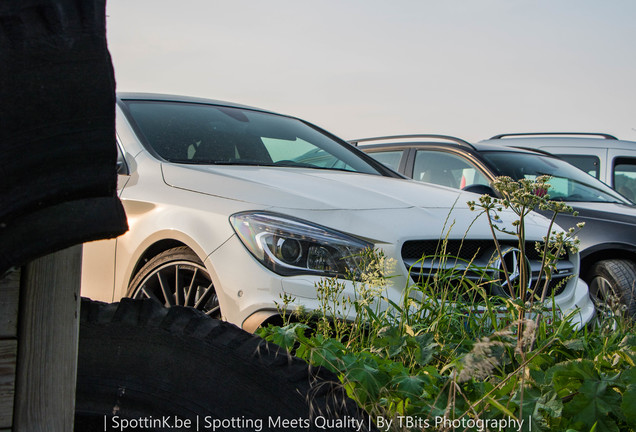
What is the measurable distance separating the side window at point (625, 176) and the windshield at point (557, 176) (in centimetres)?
114

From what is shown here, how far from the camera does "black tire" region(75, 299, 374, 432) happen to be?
143cm

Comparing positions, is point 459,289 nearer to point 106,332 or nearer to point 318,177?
point 318,177

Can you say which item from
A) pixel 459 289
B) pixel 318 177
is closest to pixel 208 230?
pixel 318 177

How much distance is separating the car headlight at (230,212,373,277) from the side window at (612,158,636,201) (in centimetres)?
569

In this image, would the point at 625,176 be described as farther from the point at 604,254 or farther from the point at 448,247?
the point at 448,247

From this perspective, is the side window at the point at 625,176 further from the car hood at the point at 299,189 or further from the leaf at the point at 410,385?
the leaf at the point at 410,385

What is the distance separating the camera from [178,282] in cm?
303

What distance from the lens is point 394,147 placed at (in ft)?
24.1

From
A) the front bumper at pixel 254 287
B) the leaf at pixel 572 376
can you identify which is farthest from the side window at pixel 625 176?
the leaf at pixel 572 376

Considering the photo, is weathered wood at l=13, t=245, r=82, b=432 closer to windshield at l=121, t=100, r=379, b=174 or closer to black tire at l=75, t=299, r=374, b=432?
black tire at l=75, t=299, r=374, b=432

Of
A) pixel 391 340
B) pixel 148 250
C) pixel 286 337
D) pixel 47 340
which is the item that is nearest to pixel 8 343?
pixel 47 340

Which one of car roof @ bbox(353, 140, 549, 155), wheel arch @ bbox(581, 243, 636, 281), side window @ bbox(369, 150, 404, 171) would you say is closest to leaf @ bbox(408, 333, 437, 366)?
wheel arch @ bbox(581, 243, 636, 281)

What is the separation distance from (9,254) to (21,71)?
238mm

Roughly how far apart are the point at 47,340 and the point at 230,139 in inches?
116
